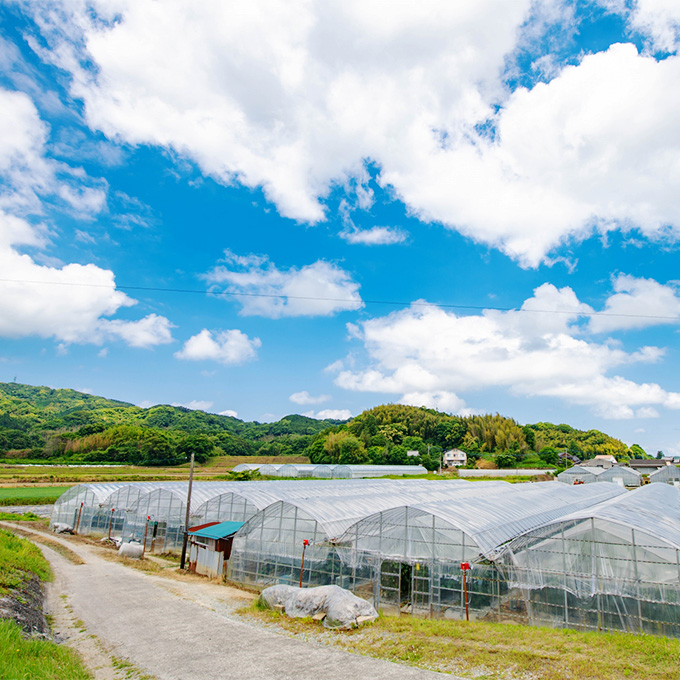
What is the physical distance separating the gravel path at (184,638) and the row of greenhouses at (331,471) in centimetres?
5527

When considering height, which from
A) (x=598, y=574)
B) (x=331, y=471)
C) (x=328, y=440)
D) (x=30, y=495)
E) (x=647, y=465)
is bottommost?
(x=30, y=495)

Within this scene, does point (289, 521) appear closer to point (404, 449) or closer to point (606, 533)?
point (606, 533)

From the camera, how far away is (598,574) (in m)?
13.7

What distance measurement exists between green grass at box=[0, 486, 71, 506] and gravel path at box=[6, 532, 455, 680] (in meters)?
29.8

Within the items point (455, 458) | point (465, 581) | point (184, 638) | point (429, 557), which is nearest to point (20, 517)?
point (184, 638)

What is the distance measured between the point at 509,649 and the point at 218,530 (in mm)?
14236

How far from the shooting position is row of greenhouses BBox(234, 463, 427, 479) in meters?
75.9

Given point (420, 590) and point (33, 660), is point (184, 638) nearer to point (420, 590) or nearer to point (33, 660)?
point (33, 660)

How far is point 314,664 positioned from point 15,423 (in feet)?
480

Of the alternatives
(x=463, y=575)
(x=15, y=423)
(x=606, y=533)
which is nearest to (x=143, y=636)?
(x=463, y=575)

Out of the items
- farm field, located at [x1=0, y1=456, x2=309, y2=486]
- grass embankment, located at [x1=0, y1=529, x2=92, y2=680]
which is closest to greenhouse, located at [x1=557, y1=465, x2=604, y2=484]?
farm field, located at [x1=0, y1=456, x2=309, y2=486]

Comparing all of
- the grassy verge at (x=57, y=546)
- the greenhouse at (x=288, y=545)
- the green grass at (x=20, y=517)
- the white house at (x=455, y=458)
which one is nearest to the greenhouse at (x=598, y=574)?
the greenhouse at (x=288, y=545)

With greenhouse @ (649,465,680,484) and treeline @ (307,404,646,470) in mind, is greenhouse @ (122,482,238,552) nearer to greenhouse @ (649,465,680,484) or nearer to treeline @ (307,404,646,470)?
treeline @ (307,404,646,470)

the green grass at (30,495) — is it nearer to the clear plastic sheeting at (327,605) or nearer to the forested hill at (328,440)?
the forested hill at (328,440)
